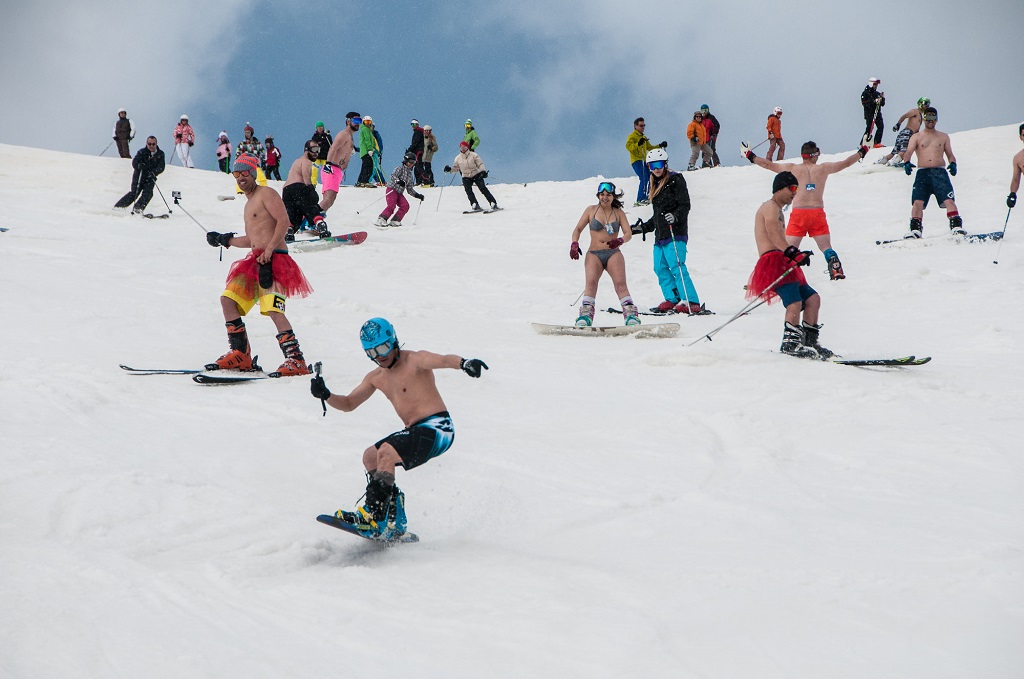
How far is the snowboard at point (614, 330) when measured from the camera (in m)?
8.55

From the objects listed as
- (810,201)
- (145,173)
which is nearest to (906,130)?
(810,201)

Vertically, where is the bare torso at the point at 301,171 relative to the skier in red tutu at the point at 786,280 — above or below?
above

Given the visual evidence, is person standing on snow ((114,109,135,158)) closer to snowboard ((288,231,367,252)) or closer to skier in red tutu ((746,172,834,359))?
snowboard ((288,231,367,252))

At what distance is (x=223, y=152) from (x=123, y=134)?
2.71 meters

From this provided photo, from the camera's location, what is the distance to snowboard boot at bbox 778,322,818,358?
24.4 ft

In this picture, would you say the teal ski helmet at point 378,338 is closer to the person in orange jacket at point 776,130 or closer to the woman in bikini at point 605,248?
the woman in bikini at point 605,248

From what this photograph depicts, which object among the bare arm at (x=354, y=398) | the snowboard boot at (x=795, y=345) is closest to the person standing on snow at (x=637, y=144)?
the snowboard boot at (x=795, y=345)

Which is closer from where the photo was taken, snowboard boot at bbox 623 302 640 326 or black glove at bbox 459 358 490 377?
black glove at bbox 459 358 490 377

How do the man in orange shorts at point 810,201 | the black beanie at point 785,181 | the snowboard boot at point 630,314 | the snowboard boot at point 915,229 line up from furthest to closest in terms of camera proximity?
the snowboard boot at point 915,229 → the man in orange shorts at point 810,201 → the snowboard boot at point 630,314 → the black beanie at point 785,181

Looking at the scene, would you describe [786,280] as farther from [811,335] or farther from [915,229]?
[915,229]

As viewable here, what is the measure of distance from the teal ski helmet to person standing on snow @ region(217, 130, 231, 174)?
2236cm

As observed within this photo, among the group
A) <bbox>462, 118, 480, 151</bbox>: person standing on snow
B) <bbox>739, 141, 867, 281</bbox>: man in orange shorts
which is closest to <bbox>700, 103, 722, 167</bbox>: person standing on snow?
<bbox>462, 118, 480, 151</bbox>: person standing on snow

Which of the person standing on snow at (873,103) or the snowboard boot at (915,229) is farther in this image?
the person standing on snow at (873,103)

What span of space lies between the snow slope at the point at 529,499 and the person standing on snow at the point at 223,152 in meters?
15.3
